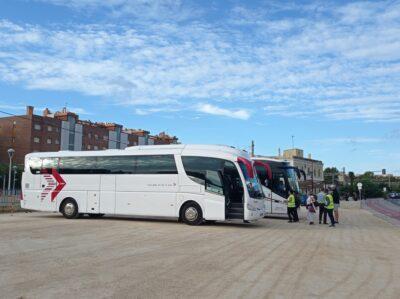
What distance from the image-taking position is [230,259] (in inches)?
390

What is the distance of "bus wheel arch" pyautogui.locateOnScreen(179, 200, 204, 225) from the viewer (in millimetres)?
18609

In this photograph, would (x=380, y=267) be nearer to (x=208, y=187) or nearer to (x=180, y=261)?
(x=180, y=261)

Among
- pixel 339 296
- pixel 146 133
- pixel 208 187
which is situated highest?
pixel 146 133

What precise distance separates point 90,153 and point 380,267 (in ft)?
50.5

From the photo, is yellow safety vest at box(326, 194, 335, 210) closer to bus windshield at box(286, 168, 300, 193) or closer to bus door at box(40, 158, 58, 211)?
bus windshield at box(286, 168, 300, 193)

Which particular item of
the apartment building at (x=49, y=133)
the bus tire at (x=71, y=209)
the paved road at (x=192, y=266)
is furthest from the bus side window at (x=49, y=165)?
the apartment building at (x=49, y=133)

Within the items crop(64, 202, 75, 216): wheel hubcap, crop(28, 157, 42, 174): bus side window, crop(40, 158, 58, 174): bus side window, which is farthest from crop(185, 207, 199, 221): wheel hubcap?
crop(28, 157, 42, 174): bus side window

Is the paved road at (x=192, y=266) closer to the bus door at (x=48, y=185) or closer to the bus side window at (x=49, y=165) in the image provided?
the bus door at (x=48, y=185)

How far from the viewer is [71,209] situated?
851 inches

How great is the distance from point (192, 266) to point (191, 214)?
9782 millimetres

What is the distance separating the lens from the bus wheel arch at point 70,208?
21.6m

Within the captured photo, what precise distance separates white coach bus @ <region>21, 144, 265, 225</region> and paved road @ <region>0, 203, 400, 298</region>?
3736mm

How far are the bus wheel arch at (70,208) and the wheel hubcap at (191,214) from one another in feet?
19.5

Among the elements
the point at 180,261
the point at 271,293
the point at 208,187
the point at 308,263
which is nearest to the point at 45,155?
the point at 208,187
